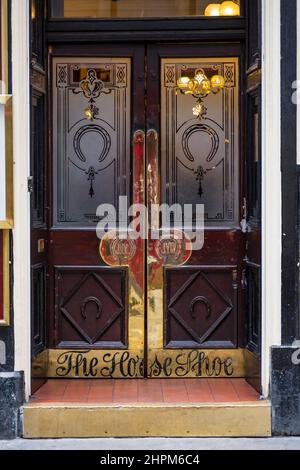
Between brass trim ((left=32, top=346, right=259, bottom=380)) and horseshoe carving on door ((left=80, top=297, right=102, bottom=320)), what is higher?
horseshoe carving on door ((left=80, top=297, right=102, bottom=320))

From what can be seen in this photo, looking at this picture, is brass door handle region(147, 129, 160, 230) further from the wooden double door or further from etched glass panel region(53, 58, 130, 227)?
etched glass panel region(53, 58, 130, 227)

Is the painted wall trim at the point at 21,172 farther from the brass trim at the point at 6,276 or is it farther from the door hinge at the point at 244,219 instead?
the door hinge at the point at 244,219

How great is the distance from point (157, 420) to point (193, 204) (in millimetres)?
1979

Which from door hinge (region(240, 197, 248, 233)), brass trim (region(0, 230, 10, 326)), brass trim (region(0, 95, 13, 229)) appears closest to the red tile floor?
brass trim (region(0, 230, 10, 326))

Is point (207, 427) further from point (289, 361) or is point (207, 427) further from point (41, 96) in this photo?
point (41, 96)

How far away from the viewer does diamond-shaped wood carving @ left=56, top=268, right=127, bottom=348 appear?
8.28 meters

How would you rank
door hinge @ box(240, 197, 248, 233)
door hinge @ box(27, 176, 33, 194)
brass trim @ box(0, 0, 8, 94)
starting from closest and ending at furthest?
brass trim @ box(0, 0, 8, 94)
door hinge @ box(27, 176, 33, 194)
door hinge @ box(240, 197, 248, 233)

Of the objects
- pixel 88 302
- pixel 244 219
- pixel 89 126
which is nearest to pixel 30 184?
pixel 89 126

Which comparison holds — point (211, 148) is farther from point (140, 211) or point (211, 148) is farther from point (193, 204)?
point (140, 211)

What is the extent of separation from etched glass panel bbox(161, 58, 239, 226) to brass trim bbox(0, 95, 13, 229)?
60.4 inches

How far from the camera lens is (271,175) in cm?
737

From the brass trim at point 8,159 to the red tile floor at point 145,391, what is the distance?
4.73 feet

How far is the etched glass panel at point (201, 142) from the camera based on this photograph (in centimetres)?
827
